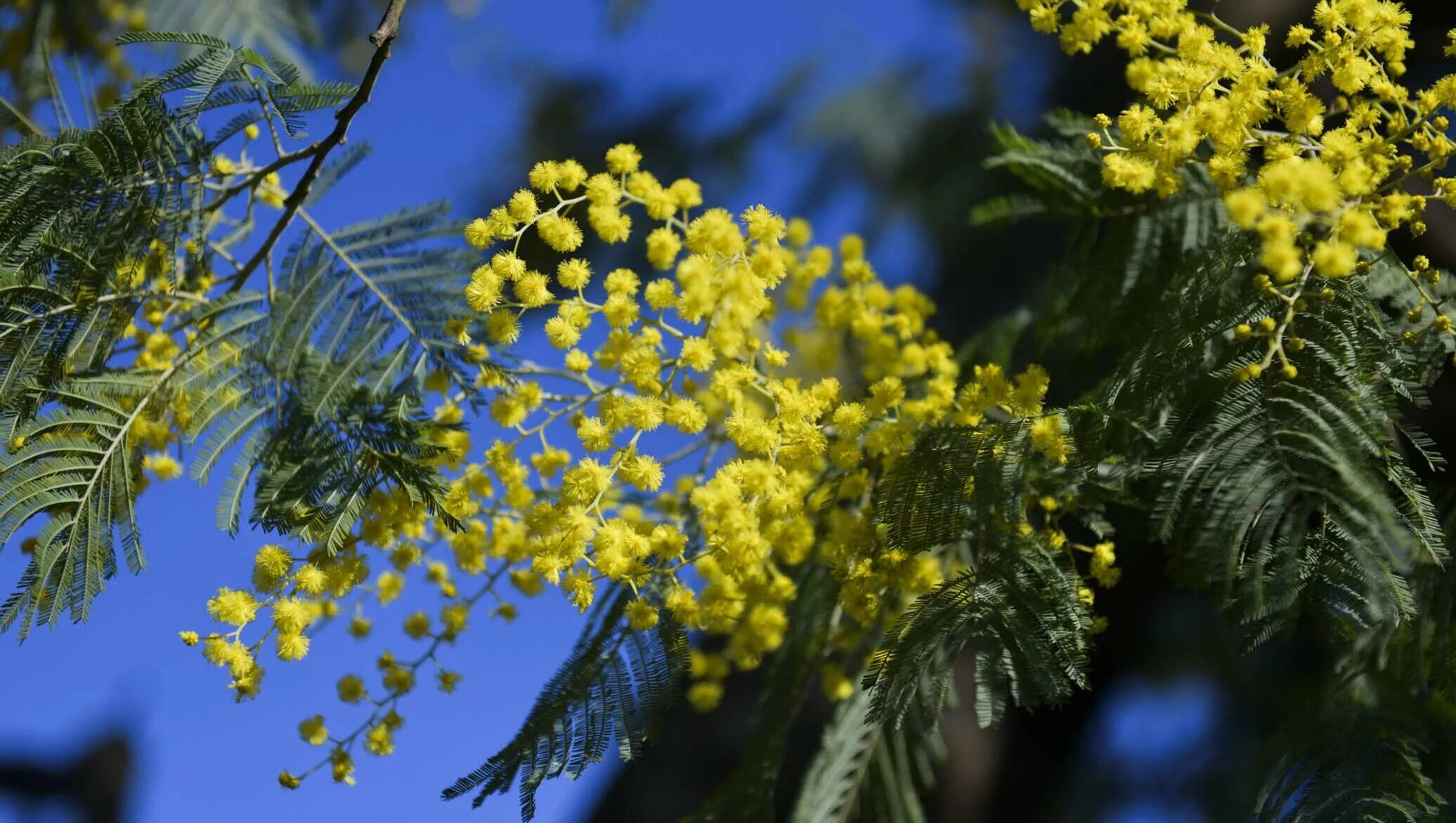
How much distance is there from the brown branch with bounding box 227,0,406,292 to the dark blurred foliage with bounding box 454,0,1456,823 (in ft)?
4.16

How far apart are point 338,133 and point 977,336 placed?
1129 millimetres

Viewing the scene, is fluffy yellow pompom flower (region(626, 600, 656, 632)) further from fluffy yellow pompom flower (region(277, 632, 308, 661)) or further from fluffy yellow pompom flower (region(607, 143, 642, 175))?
fluffy yellow pompom flower (region(607, 143, 642, 175))

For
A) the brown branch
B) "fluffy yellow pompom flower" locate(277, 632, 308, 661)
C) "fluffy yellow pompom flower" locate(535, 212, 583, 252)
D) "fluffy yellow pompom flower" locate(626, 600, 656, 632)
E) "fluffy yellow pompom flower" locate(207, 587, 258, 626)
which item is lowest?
"fluffy yellow pompom flower" locate(626, 600, 656, 632)

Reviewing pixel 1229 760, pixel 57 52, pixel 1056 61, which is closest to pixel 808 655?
pixel 1229 760

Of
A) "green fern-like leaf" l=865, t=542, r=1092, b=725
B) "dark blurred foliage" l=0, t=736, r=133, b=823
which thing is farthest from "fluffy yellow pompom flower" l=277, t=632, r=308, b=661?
"dark blurred foliage" l=0, t=736, r=133, b=823

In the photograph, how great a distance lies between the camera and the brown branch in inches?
47.0

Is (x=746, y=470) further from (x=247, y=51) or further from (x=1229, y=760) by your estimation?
(x=1229, y=760)

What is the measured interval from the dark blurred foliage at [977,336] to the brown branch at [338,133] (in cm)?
127

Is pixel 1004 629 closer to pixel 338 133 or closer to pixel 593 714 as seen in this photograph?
pixel 593 714

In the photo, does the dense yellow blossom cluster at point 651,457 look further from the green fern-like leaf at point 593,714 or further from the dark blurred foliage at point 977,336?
the dark blurred foliage at point 977,336

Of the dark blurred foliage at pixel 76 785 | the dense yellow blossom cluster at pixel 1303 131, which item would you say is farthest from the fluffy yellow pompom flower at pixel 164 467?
the dark blurred foliage at pixel 76 785

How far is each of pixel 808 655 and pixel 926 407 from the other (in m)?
0.45

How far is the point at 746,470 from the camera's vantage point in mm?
1259

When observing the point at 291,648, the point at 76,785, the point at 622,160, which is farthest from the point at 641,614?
the point at 76,785
